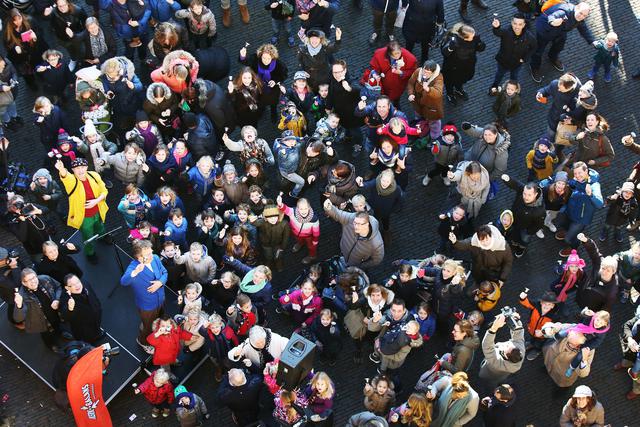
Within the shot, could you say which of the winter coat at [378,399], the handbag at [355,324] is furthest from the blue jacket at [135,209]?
the winter coat at [378,399]

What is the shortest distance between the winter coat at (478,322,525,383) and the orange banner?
171 inches

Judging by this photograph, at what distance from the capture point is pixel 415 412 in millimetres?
9633

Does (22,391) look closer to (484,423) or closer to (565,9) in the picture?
(484,423)

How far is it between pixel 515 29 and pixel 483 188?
106 inches

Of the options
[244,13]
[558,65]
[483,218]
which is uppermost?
[244,13]

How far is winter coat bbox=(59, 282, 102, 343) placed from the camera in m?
10.5

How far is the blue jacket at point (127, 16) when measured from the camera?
1304 cm

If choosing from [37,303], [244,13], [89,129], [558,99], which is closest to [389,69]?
[558,99]

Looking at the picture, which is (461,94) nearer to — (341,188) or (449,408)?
(341,188)

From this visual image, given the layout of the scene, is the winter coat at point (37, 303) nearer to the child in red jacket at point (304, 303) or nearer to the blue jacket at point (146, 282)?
the blue jacket at point (146, 282)

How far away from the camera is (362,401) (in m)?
11.0

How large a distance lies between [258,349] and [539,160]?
4.72 meters

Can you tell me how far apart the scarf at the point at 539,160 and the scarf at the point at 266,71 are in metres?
3.71

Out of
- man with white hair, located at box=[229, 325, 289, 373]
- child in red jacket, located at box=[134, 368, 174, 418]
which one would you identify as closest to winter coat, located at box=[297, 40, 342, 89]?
man with white hair, located at box=[229, 325, 289, 373]
